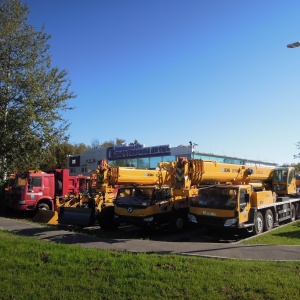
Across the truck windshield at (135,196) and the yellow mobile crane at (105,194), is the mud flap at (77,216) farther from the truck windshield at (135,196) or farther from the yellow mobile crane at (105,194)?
the truck windshield at (135,196)

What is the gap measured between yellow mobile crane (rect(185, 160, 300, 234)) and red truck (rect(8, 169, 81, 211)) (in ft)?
31.6

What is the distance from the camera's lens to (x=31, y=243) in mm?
9953

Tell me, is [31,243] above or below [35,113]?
below

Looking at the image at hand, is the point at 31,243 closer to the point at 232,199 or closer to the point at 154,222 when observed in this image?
the point at 154,222

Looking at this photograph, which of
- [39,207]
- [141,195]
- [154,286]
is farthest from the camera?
[39,207]

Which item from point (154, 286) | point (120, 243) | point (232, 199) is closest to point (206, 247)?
point (120, 243)

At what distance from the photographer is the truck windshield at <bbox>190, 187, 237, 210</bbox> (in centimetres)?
1376

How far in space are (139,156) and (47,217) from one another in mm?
32038

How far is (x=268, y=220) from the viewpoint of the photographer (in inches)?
615

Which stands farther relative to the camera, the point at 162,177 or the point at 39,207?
the point at 39,207

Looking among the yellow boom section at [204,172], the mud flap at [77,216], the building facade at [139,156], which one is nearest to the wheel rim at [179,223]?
the yellow boom section at [204,172]

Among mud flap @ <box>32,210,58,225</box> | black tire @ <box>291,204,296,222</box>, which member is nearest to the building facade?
black tire @ <box>291,204,296,222</box>

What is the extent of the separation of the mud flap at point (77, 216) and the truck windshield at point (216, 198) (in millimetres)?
4574

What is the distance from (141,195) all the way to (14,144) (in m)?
10.1
